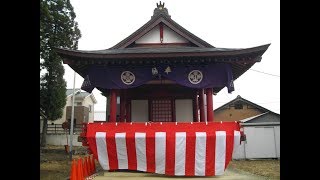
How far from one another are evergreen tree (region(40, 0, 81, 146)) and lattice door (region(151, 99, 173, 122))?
39.8 feet

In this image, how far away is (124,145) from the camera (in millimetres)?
11062

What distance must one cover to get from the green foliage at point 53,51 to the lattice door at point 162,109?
12.1m

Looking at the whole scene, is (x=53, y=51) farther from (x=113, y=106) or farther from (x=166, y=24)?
(x=113, y=106)

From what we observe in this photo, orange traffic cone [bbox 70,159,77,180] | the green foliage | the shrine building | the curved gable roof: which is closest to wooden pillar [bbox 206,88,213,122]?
the shrine building

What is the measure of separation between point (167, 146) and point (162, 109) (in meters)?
5.01

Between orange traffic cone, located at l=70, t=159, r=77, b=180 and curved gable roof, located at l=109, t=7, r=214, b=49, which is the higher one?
curved gable roof, located at l=109, t=7, r=214, b=49

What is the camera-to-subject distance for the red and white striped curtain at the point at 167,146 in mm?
10844

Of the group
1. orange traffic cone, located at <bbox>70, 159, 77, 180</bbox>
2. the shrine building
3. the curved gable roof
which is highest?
the curved gable roof

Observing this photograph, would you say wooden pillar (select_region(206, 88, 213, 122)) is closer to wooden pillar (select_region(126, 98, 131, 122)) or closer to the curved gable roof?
the curved gable roof

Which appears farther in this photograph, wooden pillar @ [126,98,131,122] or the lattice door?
wooden pillar @ [126,98,131,122]

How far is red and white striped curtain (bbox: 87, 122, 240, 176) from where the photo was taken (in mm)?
10844

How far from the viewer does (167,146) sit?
10852 millimetres

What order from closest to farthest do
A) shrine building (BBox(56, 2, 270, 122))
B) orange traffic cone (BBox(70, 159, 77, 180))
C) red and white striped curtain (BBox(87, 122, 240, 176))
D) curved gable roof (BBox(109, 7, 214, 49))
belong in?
orange traffic cone (BBox(70, 159, 77, 180)) < red and white striped curtain (BBox(87, 122, 240, 176)) < shrine building (BBox(56, 2, 270, 122)) < curved gable roof (BBox(109, 7, 214, 49))
